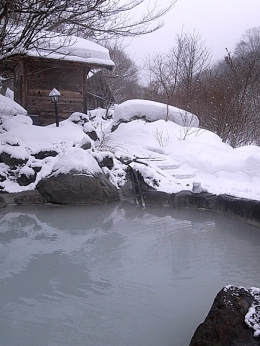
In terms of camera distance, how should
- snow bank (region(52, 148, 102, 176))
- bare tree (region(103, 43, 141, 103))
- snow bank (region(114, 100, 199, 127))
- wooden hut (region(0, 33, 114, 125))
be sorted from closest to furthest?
snow bank (region(52, 148, 102, 176)) < wooden hut (region(0, 33, 114, 125)) < snow bank (region(114, 100, 199, 127)) < bare tree (region(103, 43, 141, 103))

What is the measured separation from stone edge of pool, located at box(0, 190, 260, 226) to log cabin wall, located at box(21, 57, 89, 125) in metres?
4.18

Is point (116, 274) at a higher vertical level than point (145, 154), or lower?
lower

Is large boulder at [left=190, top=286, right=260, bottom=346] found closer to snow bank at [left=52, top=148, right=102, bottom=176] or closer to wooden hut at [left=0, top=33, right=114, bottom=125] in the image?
snow bank at [left=52, top=148, right=102, bottom=176]

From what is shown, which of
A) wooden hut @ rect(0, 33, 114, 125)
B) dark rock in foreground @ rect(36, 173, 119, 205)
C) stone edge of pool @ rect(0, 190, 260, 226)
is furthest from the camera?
wooden hut @ rect(0, 33, 114, 125)

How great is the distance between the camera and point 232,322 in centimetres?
202

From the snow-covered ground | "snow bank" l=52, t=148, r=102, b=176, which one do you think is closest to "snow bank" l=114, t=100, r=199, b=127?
the snow-covered ground

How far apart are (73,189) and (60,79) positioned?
4916 mm

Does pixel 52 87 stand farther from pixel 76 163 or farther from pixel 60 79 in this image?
pixel 76 163

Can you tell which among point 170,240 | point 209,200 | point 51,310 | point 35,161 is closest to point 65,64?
point 35,161

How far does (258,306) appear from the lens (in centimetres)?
212

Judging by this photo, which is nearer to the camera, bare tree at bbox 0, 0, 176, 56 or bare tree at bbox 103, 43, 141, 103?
bare tree at bbox 0, 0, 176, 56

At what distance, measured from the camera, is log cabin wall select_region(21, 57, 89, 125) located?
10367 mm

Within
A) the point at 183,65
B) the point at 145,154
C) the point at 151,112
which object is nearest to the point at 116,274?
the point at 145,154

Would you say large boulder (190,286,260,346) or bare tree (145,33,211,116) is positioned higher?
bare tree (145,33,211,116)
